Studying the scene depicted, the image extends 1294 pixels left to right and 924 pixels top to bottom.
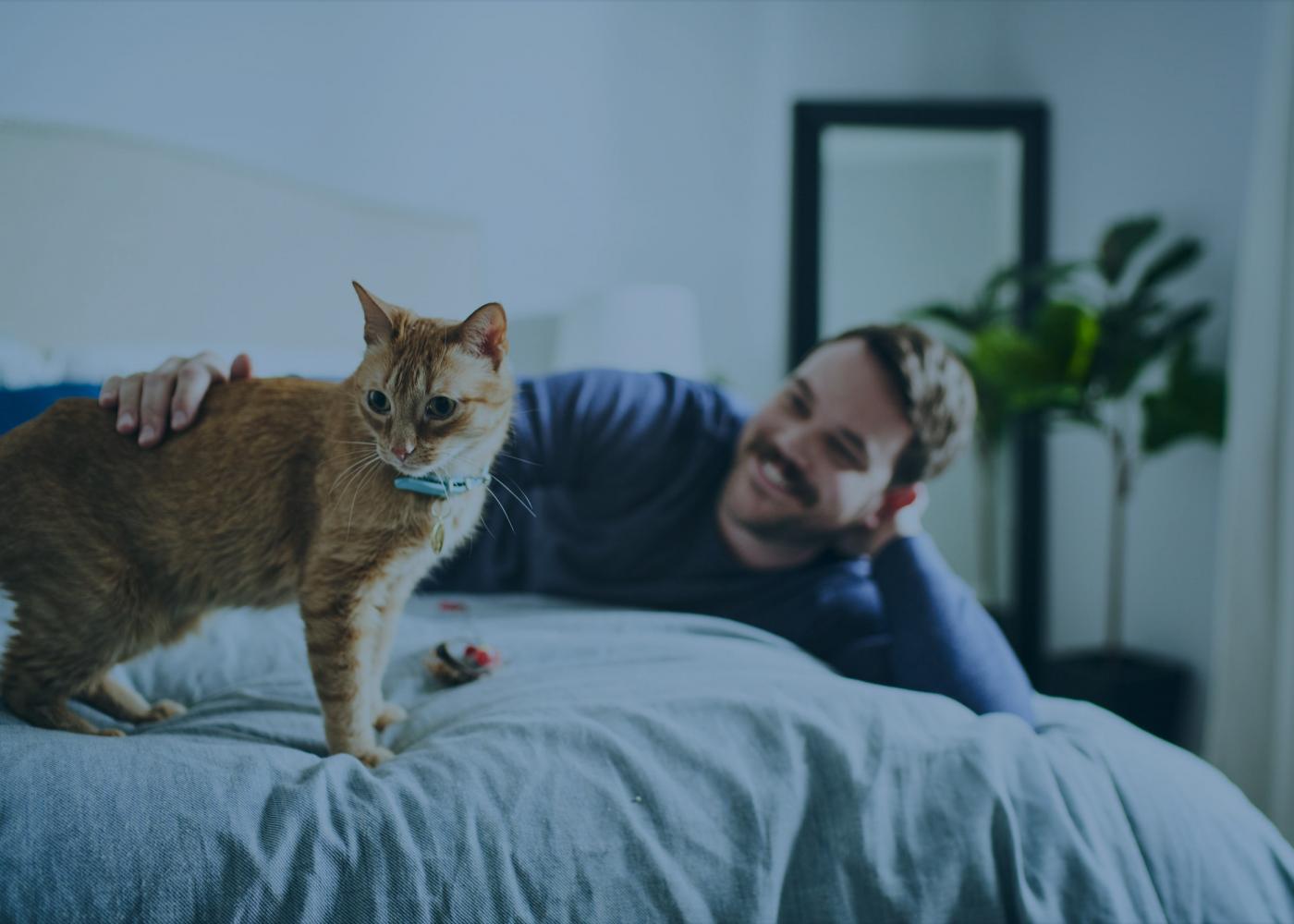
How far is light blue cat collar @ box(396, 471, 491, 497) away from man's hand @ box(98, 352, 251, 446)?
0.18 meters

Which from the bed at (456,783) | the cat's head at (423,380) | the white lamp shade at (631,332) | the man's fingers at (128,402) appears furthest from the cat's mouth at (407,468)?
the white lamp shade at (631,332)

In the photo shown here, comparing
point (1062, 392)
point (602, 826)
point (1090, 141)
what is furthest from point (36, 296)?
point (1090, 141)

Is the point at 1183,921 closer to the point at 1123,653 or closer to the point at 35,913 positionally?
the point at 35,913

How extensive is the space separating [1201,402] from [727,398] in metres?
1.44

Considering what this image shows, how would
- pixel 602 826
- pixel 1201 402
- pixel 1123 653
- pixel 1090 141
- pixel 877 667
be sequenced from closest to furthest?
pixel 602 826 < pixel 877 667 < pixel 1201 402 < pixel 1123 653 < pixel 1090 141

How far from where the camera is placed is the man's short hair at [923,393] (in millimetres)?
1069

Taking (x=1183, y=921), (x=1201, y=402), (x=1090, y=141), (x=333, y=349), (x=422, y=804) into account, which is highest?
(x=1090, y=141)

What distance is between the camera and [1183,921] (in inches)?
25.9

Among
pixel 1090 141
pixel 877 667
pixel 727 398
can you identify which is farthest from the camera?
pixel 1090 141

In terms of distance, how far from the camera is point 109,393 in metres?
0.64

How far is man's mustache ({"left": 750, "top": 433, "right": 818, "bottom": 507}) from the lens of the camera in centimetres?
112

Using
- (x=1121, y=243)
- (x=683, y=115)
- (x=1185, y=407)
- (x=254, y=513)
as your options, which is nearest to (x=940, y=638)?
(x=254, y=513)

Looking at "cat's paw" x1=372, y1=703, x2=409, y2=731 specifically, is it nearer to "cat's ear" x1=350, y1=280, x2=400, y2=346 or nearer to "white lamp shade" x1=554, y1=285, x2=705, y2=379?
"cat's ear" x1=350, y1=280, x2=400, y2=346

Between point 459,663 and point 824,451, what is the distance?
536 millimetres
